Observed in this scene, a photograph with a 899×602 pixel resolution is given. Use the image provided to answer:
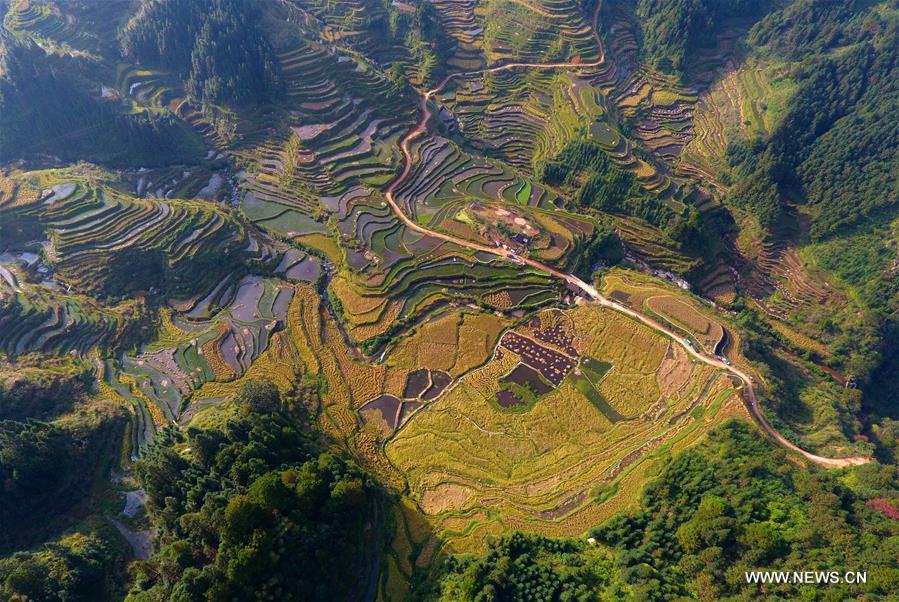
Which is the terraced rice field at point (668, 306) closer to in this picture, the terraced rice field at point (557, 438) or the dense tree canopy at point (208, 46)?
the terraced rice field at point (557, 438)

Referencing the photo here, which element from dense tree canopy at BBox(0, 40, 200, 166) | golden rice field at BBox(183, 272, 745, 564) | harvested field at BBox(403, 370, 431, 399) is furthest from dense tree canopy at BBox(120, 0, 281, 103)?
harvested field at BBox(403, 370, 431, 399)

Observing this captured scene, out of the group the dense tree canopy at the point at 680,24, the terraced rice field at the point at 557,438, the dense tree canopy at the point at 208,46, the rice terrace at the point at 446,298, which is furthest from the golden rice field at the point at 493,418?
the dense tree canopy at the point at 680,24

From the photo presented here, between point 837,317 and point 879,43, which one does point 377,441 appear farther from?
point 879,43

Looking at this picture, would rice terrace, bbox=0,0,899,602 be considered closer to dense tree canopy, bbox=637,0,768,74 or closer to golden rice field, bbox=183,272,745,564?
golden rice field, bbox=183,272,745,564

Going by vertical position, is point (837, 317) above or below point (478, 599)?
above

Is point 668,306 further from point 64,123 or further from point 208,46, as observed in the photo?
point 64,123

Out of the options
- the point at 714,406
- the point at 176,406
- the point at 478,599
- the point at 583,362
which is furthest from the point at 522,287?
the point at 176,406

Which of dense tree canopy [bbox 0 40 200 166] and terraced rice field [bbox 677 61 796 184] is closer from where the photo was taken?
dense tree canopy [bbox 0 40 200 166]
